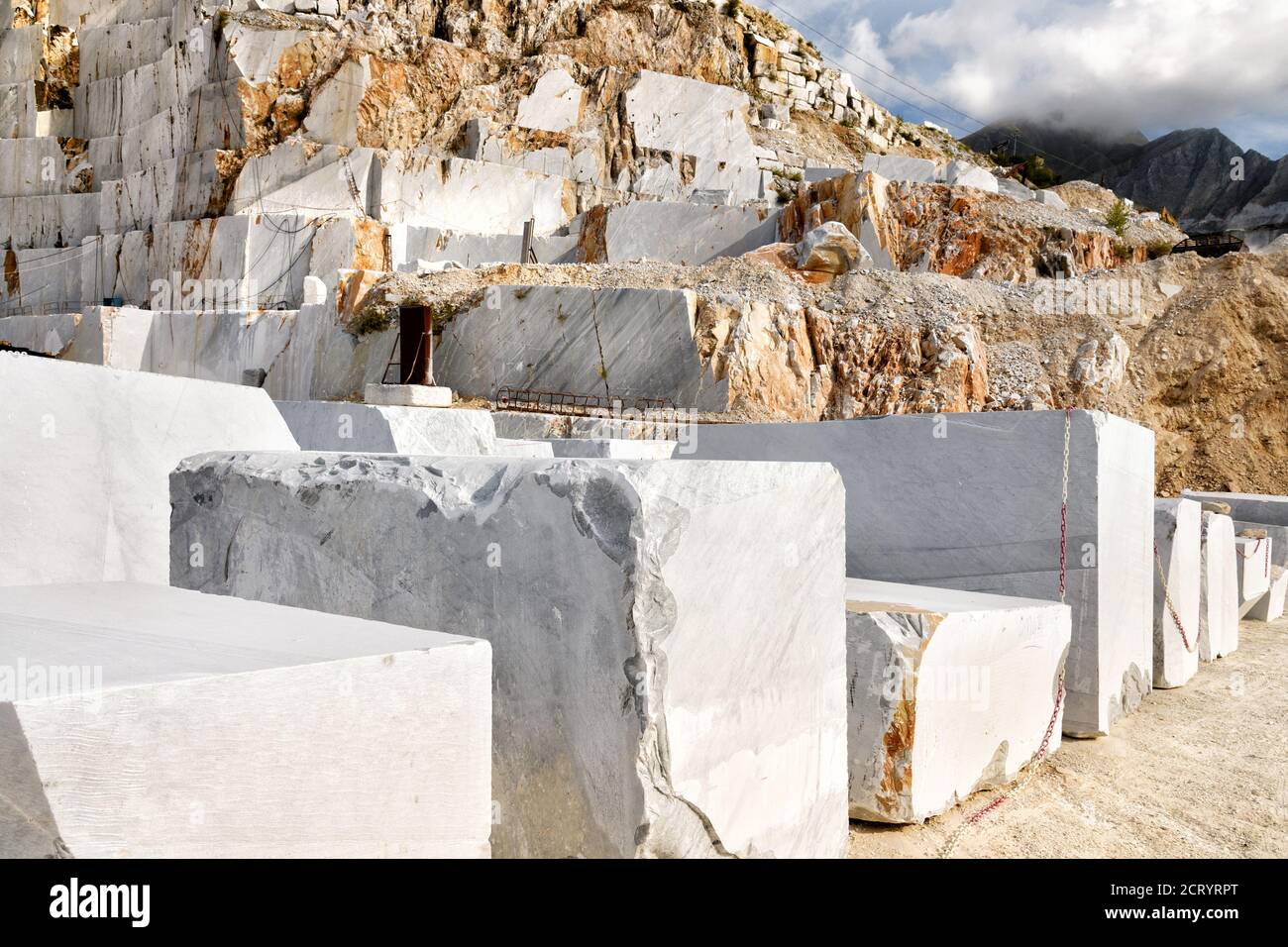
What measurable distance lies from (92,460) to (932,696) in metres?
3.10

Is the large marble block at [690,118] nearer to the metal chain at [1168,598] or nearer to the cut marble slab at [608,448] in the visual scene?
the cut marble slab at [608,448]

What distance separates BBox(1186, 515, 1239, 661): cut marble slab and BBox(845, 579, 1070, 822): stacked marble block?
3724 mm

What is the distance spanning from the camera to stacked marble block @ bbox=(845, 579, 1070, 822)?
3.68 m

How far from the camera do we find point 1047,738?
4.70m

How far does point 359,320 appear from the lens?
17.3 metres

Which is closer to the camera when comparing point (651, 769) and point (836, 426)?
point (651, 769)

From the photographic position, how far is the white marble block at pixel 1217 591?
7324mm

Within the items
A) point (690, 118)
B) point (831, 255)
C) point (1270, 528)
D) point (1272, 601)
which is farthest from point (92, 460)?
point (690, 118)

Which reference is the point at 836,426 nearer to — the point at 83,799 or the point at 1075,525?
the point at 1075,525

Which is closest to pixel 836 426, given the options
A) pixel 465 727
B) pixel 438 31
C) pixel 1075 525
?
pixel 1075 525

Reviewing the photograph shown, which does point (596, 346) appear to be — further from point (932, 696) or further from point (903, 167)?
point (903, 167)

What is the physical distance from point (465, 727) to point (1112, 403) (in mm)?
19583

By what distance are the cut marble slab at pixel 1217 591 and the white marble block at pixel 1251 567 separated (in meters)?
0.52
